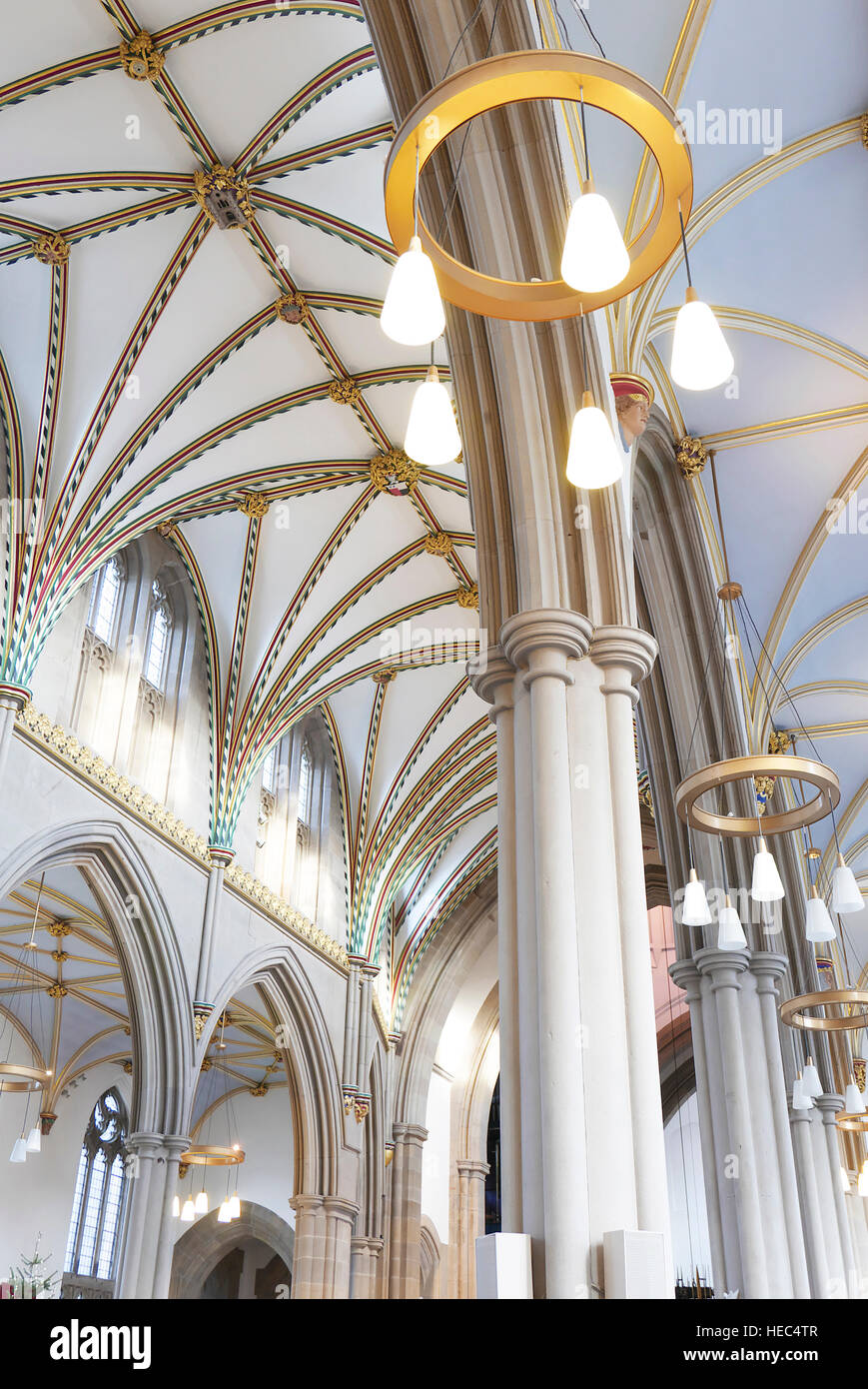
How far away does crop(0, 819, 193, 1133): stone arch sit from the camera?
1216cm

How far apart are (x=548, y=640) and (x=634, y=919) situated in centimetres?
134

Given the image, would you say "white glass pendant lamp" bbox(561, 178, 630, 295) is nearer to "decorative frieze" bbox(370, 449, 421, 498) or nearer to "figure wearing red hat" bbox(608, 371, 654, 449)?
"figure wearing red hat" bbox(608, 371, 654, 449)

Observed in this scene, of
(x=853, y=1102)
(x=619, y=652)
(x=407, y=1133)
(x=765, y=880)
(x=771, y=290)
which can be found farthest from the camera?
(x=407, y=1133)

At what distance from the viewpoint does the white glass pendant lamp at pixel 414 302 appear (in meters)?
3.52

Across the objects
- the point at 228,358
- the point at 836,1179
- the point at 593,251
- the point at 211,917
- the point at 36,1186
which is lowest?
the point at 593,251

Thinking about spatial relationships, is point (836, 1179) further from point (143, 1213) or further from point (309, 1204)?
point (143, 1213)

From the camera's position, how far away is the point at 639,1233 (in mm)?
4406

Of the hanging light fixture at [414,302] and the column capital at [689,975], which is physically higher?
the column capital at [689,975]

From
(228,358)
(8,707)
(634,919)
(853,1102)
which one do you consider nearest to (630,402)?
(634,919)

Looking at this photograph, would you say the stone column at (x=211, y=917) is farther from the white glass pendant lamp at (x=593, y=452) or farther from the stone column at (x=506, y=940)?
the white glass pendant lamp at (x=593, y=452)

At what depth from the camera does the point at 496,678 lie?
589cm

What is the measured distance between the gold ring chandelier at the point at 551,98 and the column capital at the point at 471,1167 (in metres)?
20.4

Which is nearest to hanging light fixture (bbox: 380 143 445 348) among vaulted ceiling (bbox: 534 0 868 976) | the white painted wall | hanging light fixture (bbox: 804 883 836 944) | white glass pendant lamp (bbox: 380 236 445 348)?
white glass pendant lamp (bbox: 380 236 445 348)

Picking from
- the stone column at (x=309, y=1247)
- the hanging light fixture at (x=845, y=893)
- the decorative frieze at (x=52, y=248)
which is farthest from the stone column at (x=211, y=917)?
the hanging light fixture at (x=845, y=893)
